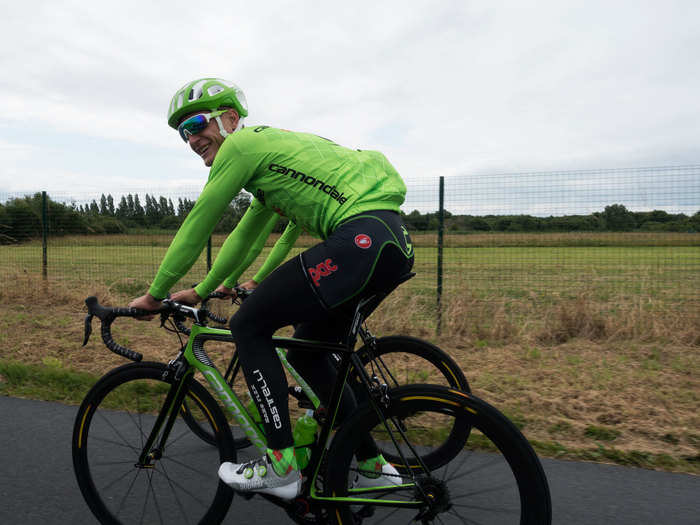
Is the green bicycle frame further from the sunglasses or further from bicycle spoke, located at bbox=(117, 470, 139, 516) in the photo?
the sunglasses

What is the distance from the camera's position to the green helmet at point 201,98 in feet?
7.59

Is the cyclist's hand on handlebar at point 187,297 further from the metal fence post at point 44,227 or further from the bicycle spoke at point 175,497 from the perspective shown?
the metal fence post at point 44,227

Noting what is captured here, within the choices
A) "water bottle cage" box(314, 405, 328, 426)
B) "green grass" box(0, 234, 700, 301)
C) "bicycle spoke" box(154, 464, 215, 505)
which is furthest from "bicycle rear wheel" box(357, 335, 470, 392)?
"green grass" box(0, 234, 700, 301)

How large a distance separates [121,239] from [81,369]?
18.6 ft

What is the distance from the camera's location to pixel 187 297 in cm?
244

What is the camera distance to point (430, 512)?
→ 6.53 ft

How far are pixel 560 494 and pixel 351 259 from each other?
1.81 m

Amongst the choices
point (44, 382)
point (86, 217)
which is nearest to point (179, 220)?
point (86, 217)

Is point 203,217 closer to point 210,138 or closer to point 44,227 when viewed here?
point 210,138

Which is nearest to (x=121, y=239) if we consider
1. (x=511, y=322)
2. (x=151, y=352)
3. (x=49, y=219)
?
(x=49, y=219)

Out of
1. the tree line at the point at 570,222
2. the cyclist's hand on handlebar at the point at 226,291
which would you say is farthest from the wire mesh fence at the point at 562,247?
the cyclist's hand on handlebar at the point at 226,291

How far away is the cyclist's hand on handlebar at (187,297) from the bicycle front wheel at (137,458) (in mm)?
316

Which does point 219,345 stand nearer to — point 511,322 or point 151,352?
point 151,352

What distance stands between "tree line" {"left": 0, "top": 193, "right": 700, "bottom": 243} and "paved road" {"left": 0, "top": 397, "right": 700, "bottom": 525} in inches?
164
